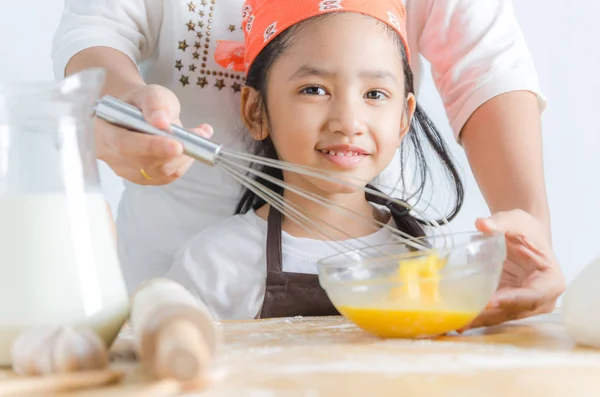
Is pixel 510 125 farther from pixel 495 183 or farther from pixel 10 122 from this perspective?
pixel 10 122

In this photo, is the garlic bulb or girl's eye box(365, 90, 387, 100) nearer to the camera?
the garlic bulb

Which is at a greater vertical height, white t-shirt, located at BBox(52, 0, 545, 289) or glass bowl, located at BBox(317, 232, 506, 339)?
white t-shirt, located at BBox(52, 0, 545, 289)

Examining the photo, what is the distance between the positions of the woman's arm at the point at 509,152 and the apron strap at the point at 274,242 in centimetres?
31

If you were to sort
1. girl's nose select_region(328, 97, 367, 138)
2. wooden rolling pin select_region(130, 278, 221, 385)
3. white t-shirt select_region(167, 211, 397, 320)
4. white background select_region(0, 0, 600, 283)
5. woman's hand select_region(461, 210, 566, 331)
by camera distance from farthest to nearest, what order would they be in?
white background select_region(0, 0, 600, 283)
white t-shirt select_region(167, 211, 397, 320)
girl's nose select_region(328, 97, 367, 138)
woman's hand select_region(461, 210, 566, 331)
wooden rolling pin select_region(130, 278, 221, 385)

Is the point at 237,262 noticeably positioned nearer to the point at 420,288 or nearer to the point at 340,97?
the point at 340,97

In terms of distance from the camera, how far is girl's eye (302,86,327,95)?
0.96 meters

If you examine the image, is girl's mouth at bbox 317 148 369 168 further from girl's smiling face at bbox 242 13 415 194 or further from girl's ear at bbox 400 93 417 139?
girl's ear at bbox 400 93 417 139

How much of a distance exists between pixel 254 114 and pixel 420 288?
58 centimetres

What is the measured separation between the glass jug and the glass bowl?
0.19m

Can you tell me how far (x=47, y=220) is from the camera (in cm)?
46

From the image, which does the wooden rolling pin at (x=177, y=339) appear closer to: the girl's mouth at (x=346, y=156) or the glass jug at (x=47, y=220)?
the glass jug at (x=47, y=220)

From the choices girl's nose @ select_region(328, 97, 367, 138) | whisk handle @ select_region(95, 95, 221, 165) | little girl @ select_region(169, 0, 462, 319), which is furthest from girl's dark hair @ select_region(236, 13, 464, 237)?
whisk handle @ select_region(95, 95, 221, 165)

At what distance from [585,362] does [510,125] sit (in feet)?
2.10

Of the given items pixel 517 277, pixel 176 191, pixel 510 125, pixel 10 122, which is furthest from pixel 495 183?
pixel 10 122
